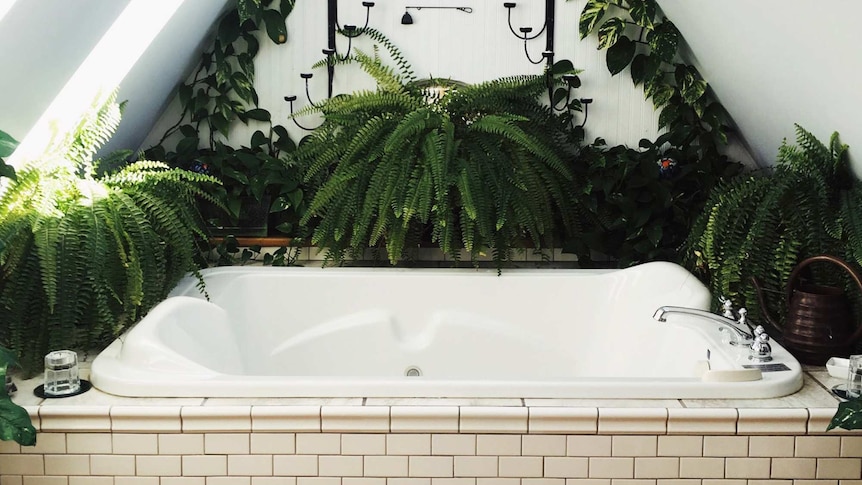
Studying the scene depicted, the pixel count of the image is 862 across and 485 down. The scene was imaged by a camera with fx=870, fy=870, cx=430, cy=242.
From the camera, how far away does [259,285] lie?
9.64 ft

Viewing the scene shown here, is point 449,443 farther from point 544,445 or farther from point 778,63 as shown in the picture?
point 778,63

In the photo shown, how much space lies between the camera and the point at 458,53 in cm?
337

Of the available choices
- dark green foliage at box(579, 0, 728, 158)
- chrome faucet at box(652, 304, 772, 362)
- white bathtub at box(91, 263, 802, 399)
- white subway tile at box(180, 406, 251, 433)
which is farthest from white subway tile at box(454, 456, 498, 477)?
dark green foliage at box(579, 0, 728, 158)

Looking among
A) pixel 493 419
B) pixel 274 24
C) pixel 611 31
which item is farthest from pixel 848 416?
pixel 274 24

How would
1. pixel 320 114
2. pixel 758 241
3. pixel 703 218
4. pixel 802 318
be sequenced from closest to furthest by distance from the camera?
1. pixel 802 318
2. pixel 758 241
3. pixel 703 218
4. pixel 320 114

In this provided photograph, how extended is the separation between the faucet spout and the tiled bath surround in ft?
1.05

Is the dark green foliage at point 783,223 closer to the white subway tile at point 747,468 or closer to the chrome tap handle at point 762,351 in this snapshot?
the chrome tap handle at point 762,351

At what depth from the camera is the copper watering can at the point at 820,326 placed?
7.34 feet

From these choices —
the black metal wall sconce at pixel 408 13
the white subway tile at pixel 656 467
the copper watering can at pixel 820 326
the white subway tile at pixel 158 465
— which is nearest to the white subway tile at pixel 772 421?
the white subway tile at pixel 656 467

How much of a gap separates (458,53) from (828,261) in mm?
1604

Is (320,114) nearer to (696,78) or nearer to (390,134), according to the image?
(390,134)

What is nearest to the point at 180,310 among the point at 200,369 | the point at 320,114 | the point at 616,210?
the point at 200,369

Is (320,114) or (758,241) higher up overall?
(320,114)

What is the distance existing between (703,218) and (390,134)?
1.04 meters
